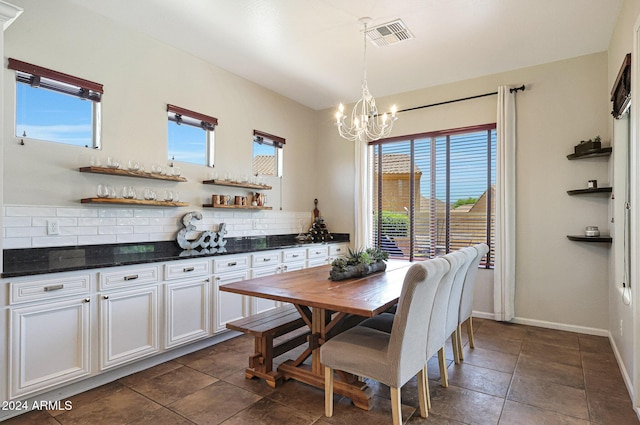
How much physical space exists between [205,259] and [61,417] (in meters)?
1.55

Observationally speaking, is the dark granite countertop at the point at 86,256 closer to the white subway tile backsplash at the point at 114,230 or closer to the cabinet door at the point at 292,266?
the white subway tile backsplash at the point at 114,230

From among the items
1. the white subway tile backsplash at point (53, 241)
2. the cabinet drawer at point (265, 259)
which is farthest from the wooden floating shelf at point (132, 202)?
the cabinet drawer at point (265, 259)

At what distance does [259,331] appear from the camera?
266 centimetres

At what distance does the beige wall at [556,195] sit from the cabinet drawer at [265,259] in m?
2.58

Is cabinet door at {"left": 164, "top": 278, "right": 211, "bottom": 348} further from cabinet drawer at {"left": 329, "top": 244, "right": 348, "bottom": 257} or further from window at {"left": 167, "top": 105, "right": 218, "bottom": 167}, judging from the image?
cabinet drawer at {"left": 329, "top": 244, "right": 348, "bottom": 257}

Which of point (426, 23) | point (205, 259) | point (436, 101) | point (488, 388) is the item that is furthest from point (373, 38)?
point (488, 388)

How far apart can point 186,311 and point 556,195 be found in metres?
4.12

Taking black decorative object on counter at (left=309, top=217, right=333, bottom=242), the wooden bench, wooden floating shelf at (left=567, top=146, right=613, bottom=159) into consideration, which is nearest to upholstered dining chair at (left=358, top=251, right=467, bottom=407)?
the wooden bench

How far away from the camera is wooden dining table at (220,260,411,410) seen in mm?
2156

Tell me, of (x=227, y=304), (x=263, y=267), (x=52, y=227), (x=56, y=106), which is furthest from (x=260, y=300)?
(x=56, y=106)

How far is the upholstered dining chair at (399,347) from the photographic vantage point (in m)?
1.97

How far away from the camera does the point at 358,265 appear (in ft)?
9.88

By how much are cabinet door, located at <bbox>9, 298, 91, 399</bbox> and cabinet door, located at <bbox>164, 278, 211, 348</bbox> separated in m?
0.66

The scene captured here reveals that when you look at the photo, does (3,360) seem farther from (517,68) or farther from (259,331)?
(517,68)
